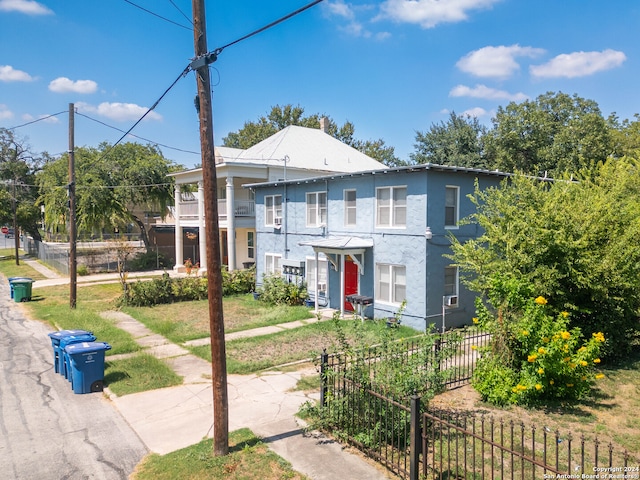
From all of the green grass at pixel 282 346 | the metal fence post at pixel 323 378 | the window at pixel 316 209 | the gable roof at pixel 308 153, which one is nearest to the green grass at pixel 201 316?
the green grass at pixel 282 346

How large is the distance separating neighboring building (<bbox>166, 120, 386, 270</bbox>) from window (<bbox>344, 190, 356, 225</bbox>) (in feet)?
26.8

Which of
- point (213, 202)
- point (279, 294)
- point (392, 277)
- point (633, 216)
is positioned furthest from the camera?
point (279, 294)

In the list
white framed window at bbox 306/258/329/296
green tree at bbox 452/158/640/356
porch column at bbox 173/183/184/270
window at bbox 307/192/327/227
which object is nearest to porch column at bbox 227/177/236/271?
porch column at bbox 173/183/184/270

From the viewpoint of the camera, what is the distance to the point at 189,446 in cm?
692

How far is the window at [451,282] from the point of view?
48.8 feet

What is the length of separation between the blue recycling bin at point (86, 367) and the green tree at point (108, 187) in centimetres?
2208

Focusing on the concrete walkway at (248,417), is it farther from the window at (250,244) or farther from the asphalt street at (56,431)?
the window at (250,244)

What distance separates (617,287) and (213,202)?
31.4ft

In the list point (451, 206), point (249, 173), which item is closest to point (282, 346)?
point (451, 206)

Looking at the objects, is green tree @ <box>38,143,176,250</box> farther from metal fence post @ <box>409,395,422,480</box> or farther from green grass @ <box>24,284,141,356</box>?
metal fence post @ <box>409,395,422,480</box>

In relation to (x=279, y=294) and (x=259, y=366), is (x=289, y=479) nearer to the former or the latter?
(x=259, y=366)

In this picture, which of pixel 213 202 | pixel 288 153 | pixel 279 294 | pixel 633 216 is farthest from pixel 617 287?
pixel 288 153

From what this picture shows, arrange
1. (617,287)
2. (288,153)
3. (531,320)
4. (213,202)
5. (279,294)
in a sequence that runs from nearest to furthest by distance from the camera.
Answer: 1. (213,202)
2. (531,320)
3. (617,287)
4. (279,294)
5. (288,153)

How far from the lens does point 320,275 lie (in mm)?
18375
